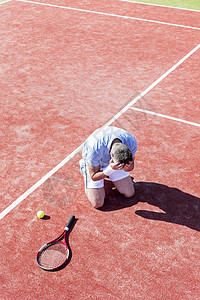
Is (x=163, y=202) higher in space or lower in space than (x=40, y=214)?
lower

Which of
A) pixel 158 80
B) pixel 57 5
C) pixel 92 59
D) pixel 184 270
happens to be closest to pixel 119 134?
pixel 184 270

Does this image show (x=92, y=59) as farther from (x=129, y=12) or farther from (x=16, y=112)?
(x=129, y=12)

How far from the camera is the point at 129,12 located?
1536 centimetres

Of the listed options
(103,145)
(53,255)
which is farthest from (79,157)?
(53,255)

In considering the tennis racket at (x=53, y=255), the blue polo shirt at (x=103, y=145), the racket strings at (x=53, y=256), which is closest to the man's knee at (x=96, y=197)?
the blue polo shirt at (x=103, y=145)

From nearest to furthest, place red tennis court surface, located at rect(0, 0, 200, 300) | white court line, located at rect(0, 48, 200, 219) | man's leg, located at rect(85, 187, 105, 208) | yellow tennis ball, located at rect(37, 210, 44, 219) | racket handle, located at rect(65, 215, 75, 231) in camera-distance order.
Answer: red tennis court surface, located at rect(0, 0, 200, 300) < racket handle, located at rect(65, 215, 75, 231) < yellow tennis ball, located at rect(37, 210, 44, 219) < man's leg, located at rect(85, 187, 105, 208) < white court line, located at rect(0, 48, 200, 219)

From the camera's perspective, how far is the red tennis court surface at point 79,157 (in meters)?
4.66

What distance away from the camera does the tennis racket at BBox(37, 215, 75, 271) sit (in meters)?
4.70

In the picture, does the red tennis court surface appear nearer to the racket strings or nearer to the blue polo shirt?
the racket strings

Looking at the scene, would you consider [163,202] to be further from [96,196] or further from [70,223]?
[70,223]

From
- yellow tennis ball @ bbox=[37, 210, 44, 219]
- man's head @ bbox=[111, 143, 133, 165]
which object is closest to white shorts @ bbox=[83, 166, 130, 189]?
man's head @ bbox=[111, 143, 133, 165]

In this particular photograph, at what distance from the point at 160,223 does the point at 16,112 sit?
15.6ft

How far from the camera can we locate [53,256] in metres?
4.82

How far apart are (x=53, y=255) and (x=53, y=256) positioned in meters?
0.02
